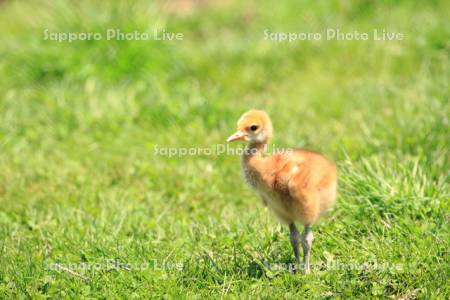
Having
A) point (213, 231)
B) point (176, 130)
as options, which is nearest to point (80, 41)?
point (176, 130)

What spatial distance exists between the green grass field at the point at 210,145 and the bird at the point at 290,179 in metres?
0.38

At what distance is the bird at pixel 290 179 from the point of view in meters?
3.96

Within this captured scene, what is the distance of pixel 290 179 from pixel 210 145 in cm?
284

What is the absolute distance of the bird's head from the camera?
13.9ft

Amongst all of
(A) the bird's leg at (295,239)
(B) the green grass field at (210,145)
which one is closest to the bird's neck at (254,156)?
(A) the bird's leg at (295,239)

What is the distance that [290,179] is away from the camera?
3977mm

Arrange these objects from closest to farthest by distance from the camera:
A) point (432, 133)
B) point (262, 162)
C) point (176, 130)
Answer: point (262, 162), point (432, 133), point (176, 130)

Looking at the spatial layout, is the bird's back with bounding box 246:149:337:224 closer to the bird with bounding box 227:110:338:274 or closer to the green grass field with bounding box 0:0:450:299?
the bird with bounding box 227:110:338:274

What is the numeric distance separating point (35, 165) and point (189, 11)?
4.97m

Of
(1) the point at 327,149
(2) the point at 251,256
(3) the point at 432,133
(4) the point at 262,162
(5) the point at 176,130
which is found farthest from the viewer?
(5) the point at 176,130

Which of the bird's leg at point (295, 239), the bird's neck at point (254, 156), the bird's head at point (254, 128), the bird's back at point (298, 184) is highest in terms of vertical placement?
the bird's head at point (254, 128)

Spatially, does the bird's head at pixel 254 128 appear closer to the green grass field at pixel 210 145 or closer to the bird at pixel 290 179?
the bird at pixel 290 179

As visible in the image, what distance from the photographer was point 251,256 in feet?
14.7

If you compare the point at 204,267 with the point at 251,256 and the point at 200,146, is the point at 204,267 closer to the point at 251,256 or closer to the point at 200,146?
the point at 251,256
